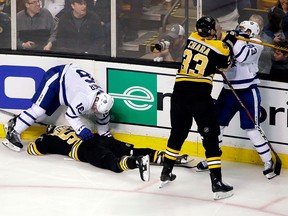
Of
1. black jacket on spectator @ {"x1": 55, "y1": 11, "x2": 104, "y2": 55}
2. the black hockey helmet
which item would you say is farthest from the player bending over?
the black hockey helmet

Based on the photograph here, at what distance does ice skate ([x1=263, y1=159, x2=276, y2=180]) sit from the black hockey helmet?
3.57 ft

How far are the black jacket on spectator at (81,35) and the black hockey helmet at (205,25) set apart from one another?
1351 mm

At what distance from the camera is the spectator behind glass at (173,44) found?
8.70 m

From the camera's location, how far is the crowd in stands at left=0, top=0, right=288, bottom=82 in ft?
28.0

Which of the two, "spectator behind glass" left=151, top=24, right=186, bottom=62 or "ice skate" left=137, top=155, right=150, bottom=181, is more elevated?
"spectator behind glass" left=151, top=24, right=186, bottom=62

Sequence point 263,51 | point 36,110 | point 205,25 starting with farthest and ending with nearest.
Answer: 1. point 36,110
2. point 263,51
3. point 205,25

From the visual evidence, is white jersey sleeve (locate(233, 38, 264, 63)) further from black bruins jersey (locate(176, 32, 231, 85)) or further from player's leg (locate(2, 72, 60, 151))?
player's leg (locate(2, 72, 60, 151))

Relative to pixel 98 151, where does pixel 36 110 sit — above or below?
above

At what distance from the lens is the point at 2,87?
9.28 meters

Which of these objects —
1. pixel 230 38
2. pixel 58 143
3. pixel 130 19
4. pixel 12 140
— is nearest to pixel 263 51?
pixel 230 38

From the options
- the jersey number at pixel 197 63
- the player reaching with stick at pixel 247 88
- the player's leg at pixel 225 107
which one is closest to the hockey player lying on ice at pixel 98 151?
the player's leg at pixel 225 107

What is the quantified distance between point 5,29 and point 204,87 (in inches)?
81.8

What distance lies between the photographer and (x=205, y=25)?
7.82m

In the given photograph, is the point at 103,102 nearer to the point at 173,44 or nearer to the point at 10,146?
the point at 173,44
